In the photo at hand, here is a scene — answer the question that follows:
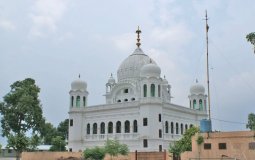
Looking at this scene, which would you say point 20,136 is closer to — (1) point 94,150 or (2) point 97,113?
(1) point 94,150

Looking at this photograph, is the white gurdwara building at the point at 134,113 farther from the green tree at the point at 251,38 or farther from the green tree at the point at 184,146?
the green tree at the point at 251,38

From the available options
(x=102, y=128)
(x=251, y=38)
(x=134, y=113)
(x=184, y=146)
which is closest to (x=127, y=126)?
(x=134, y=113)

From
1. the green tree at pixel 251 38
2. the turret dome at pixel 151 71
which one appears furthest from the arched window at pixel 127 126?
the green tree at pixel 251 38

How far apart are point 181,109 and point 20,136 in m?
21.9

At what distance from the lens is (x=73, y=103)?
5431 cm

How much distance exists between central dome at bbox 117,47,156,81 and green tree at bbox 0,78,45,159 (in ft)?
42.7

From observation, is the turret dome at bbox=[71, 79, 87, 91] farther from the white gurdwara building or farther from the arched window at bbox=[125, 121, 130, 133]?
the arched window at bbox=[125, 121, 130, 133]

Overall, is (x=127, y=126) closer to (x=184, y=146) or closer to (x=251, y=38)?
(x=184, y=146)

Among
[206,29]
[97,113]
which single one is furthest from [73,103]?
[206,29]

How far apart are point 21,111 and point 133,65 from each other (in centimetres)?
1730

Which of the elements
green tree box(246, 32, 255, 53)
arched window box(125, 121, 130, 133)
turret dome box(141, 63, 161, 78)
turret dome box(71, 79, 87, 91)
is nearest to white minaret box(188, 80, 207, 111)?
turret dome box(141, 63, 161, 78)

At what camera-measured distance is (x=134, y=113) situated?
48250mm

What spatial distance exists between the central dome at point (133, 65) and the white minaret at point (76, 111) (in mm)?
5841

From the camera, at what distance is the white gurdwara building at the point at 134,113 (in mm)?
46719
